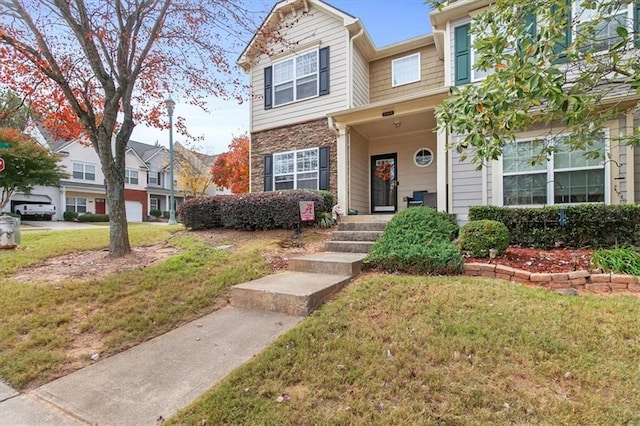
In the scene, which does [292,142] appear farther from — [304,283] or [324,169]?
[304,283]

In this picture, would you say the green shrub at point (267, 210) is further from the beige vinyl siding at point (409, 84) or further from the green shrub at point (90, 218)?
the green shrub at point (90, 218)

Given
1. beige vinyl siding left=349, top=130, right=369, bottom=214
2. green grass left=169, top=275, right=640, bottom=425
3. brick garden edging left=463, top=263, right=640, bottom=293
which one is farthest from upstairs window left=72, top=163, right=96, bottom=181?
brick garden edging left=463, top=263, right=640, bottom=293

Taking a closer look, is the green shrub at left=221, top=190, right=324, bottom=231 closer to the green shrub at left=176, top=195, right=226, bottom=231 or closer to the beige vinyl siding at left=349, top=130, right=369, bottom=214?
Result: the green shrub at left=176, top=195, right=226, bottom=231

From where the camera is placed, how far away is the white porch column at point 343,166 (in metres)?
8.96

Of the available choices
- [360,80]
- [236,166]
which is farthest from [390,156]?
[236,166]

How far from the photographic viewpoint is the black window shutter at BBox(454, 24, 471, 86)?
7.96 m

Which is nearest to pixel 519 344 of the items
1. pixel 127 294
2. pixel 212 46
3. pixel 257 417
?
pixel 257 417

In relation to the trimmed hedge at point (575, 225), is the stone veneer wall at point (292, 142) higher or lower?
higher

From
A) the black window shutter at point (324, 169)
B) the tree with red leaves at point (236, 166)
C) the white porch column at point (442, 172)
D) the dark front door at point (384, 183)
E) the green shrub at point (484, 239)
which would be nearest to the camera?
the green shrub at point (484, 239)

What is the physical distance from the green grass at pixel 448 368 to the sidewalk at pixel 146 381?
231 millimetres

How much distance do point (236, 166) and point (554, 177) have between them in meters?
17.6

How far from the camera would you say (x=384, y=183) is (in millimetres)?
10766

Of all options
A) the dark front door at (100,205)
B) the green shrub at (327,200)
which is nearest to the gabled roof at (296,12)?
the green shrub at (327,200)

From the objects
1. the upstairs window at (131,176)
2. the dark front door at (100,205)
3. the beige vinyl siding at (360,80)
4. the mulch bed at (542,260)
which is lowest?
the mulch bed at (542,260)
